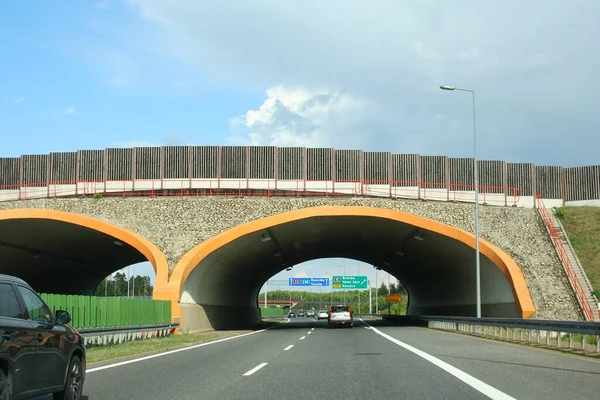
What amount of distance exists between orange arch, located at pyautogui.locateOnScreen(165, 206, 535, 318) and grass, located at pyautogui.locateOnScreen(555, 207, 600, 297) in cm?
488

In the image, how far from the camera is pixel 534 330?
23.8m

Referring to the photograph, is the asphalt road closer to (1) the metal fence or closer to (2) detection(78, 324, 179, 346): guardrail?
(2) detection(78, 324, 179, 346): guardrail

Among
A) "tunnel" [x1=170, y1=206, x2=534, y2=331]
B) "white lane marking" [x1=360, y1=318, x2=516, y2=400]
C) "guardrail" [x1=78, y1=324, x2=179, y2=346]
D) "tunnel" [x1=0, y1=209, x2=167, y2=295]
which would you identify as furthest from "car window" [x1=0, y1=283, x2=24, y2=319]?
"tunnel" [x1=0, y1=209, x2=167, y2=295]

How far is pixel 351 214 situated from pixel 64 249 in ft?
66.3

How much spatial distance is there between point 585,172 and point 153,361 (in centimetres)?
3757

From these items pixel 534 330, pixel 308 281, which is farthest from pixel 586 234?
pixel 308 281

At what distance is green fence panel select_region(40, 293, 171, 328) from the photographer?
18500 mm

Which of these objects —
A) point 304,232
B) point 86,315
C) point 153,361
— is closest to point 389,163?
point 304,232

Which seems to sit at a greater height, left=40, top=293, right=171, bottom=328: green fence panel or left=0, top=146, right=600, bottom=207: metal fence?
left=0, top=146, right=600, bottom=207: metal fence

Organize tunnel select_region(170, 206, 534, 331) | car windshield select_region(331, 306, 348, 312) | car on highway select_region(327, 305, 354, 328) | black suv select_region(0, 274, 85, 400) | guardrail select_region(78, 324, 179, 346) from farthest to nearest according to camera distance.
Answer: car windshield select_region(331, 306, 348, 312)
car on highway select_region(327, 305, 354, 328)
tunnel select_region(170, 206, 534, 331)
guardrail select_region(78, 324, 179, 346)
black suv select_region(0, 274, 85, 400)

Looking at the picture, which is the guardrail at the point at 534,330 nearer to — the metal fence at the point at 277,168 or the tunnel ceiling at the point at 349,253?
the tunnel ceiling at the point at 349,253

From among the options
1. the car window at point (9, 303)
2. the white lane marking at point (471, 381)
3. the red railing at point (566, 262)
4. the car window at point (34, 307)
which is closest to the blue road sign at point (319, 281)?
the red railing at point (566, 262)

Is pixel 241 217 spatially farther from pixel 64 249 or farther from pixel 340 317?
pixel 64 249

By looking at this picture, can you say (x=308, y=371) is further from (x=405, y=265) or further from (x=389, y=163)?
(x=405, y=265)
